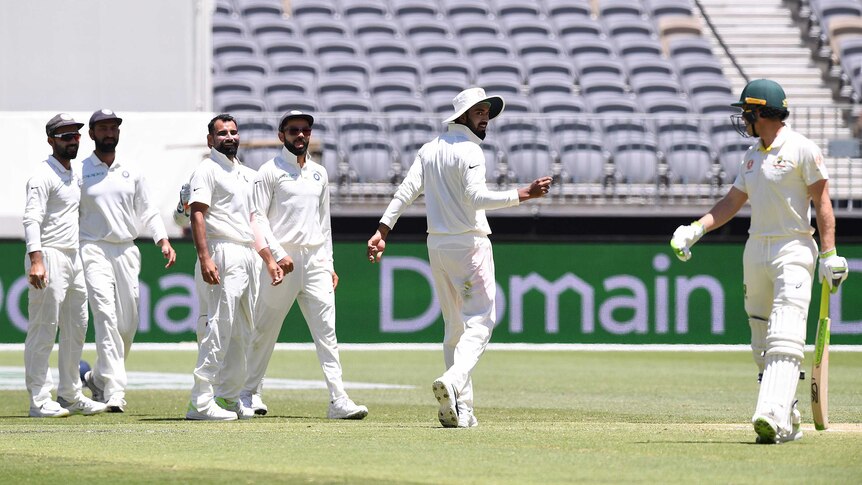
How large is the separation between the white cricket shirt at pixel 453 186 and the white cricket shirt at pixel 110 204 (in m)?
2.49

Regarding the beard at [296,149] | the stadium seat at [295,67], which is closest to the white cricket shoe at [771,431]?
the beard at [296,149]

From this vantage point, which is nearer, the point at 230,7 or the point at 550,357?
the point at 550,357

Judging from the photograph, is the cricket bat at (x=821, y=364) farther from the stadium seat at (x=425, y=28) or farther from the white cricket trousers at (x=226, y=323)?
the stadium seat at (x=425, y=28)

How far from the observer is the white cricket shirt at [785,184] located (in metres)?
8.39

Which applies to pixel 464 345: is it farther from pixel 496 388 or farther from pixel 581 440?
pixel 496 388

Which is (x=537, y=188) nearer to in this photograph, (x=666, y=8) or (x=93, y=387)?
(x=93, y=387)

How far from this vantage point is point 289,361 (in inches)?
728

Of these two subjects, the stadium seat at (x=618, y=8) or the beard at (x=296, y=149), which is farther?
the stadium seat at (x=618, y=8)

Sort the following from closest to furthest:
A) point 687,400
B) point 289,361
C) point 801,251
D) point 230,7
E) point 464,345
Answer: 1. point 801,251
2. point 464,345
3. point 687,400
4. point 289,361
5. point 230,7

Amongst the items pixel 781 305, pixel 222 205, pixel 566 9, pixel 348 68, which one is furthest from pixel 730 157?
pixel 781 305

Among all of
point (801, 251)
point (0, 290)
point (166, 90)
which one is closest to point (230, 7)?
point (166, 90)

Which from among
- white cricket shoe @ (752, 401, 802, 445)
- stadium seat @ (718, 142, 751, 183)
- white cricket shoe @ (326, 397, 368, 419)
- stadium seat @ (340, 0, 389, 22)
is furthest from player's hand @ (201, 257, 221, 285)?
stadium seat @ (340, 0, 389, 22)

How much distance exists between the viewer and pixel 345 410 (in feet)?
35.1

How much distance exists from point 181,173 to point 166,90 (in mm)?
1126
